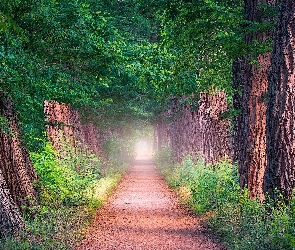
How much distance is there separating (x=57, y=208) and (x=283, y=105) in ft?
21.6

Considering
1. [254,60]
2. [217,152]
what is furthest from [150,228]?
[217,152]

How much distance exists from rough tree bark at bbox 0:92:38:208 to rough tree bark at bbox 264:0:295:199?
5.76 meters

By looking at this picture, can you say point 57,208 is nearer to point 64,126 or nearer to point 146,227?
point 146,227

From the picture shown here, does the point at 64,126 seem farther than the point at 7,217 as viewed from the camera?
Yes

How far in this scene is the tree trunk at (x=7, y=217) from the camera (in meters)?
11.0

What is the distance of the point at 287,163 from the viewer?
923cm

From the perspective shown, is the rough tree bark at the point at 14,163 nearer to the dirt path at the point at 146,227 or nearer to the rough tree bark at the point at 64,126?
the dirt path at the point at 146,227

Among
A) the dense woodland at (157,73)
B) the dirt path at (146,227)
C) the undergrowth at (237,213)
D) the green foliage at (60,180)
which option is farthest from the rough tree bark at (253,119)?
the green foliage at (60,180)

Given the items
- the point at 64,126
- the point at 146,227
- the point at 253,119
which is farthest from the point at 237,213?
the point at 64,126

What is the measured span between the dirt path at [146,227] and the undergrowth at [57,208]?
42 cm

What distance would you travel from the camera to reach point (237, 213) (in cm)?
1282

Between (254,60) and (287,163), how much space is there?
3.69 metres

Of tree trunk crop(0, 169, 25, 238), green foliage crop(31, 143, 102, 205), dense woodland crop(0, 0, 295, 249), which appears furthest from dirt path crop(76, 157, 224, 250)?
tree trunk crop(0, 169, 25, 238)

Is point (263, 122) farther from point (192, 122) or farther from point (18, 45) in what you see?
point (192, 122)
